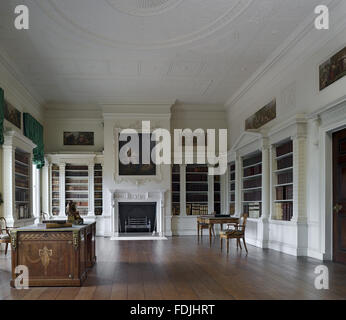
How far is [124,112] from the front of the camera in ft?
46.5

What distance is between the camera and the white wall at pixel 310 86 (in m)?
7.24

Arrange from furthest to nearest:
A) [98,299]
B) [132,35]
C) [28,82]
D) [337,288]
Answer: [28,82]
[132,35]
[337,288]
[98,299]

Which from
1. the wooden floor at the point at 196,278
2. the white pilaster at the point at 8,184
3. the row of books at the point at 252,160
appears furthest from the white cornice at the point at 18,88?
the row of books at the point at 252,160

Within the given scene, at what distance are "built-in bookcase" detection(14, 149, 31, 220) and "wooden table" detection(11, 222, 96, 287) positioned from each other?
17.5 feet

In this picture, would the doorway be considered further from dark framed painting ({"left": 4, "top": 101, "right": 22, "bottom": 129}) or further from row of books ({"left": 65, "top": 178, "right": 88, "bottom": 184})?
row of books ({"left": 65, "top": 178, "right": 88, "bottom": 184})

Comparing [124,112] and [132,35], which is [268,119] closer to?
[132,35]

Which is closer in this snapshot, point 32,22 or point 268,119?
point 32,22

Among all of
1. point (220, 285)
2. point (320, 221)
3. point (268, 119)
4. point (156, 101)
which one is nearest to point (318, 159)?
point (320, 221)

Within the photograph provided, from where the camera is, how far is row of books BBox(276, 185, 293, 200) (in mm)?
9047

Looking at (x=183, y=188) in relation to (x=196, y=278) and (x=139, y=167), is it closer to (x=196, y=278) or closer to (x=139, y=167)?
(x=139, y=167)

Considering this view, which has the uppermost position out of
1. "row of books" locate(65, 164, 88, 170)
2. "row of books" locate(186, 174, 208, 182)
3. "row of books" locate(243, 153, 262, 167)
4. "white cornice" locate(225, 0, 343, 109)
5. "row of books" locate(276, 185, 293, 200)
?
"white cornice" locate(225, 0, 343, 109)

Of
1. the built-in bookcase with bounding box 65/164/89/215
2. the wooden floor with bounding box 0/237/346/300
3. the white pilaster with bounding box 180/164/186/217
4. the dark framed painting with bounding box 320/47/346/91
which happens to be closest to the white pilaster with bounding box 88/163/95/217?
the built-in bookcase with bounding box 65/164/89/215

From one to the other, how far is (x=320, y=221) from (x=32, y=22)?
7.39m

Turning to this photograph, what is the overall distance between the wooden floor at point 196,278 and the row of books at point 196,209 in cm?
535
